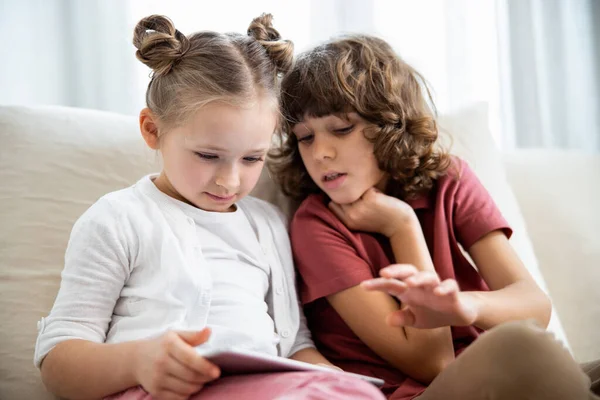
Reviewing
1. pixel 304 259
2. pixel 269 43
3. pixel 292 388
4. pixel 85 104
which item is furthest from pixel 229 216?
pixel 85 104

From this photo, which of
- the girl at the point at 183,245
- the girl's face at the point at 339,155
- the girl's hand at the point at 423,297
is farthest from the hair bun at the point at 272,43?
the girl's hand at the point at 423,297

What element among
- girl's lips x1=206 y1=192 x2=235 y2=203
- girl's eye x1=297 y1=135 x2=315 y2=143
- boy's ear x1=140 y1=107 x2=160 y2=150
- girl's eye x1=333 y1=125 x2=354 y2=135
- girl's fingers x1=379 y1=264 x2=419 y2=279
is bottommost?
girl's fingers x1=379 y1=264 x2=419 y2=279

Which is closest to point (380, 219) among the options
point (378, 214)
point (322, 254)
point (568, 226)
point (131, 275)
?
point (378, 214)

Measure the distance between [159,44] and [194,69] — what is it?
7cm

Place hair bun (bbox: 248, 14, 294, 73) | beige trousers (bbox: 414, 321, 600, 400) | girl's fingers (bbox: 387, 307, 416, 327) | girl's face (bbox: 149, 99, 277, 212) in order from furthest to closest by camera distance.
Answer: hair bun (bbox: 248, 14, 294, 73)
girl's face (bbox: 149, 99, 277, 212)
girl's fingers (bbox: 387, 307, 416, 327)
beige trousers (bbox: 414, 321, 600, 400)

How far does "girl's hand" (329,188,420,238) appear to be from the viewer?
1224mm

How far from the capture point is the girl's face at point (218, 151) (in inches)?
41.2

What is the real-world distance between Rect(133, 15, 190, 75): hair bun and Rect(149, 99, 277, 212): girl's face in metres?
0.10

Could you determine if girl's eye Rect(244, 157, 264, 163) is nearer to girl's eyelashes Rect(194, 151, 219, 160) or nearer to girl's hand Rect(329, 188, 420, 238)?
girl's eyelashes Rect(194, 151, 219, 160)

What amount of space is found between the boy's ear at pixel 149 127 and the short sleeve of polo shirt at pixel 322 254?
0.31m

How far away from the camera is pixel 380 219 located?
123 cm

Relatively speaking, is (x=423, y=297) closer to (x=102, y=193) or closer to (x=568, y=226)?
(x=102, y=193)

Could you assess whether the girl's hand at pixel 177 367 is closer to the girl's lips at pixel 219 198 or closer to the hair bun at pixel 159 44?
the girl's lips at pixel 219 198

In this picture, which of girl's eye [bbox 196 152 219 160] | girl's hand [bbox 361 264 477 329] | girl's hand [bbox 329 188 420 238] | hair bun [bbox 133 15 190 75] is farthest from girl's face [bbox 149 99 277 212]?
girl's hand [bbox 361 264 477 329]
